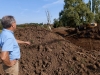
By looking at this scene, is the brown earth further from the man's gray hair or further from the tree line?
the tree line

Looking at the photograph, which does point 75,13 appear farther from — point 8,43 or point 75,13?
point 8,43

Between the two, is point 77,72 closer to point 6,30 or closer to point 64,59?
point 64,59

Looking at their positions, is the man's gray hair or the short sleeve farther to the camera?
the man's gray hair

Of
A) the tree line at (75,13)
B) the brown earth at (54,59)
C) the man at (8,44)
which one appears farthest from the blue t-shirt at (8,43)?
the tree line at (75,13)

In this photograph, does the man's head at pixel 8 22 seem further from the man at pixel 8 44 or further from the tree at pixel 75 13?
the tree at pixel 75 13

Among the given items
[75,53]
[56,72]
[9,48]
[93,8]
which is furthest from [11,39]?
[93,8]

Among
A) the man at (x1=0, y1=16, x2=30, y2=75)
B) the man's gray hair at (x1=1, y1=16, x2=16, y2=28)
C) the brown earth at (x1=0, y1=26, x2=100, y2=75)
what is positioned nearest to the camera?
the man at (x1=0, y1=16, x2=30, y2=75)

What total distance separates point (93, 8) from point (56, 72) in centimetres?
4233

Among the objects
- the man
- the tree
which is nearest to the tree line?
the tree

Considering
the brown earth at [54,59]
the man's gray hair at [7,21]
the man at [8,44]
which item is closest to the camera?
the man at [8,44]

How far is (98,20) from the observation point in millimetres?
41562

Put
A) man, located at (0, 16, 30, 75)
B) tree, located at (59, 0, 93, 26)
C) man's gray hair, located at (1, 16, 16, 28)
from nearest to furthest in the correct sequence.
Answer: man, located at (0, 16, 30, 75)
man's gray hair, located at (1, 16, 16, 28)
tree, located at (59, 0, 93, 26)

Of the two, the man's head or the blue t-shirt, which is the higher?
the man's head

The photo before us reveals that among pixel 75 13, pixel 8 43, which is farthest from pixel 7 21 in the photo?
pixel 75 13
